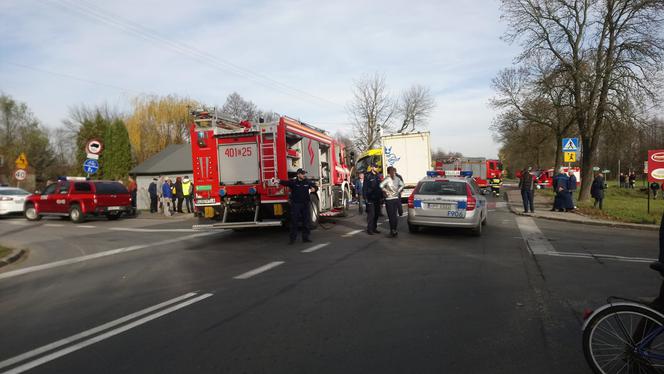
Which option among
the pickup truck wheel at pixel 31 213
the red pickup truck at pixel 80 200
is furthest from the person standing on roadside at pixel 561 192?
the pickup truck wheel at pixel 31 213

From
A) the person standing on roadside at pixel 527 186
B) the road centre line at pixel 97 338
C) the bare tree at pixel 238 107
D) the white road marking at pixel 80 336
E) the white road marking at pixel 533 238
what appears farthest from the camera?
the bare tree at pixel 238 107

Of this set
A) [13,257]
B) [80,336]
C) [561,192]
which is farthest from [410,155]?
[80,336]

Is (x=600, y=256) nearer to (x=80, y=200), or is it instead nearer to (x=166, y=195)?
(x=166, y=195)

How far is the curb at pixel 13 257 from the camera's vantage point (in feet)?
30.2

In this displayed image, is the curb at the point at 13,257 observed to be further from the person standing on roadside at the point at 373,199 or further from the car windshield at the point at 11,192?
the car windshield at the point at 11,192

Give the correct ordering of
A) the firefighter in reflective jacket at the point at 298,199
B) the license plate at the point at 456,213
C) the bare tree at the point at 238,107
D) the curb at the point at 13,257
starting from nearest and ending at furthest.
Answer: the curb at the point at 13,257, the firefighter in reflective jacket at the point at 298,199, the license plate at the point at 456,213, the bare tree at the point at 238,107

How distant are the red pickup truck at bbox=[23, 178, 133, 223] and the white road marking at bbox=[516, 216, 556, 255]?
15.2 m

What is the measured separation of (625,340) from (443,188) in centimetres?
810

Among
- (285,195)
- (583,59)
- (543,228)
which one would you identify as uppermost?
(583,59)

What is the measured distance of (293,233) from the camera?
33.9 feet

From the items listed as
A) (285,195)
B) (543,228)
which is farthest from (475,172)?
(285,195)

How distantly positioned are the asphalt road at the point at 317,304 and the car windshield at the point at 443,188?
1256 mm

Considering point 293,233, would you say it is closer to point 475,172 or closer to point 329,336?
point 329,336

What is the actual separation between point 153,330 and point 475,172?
30.5m
